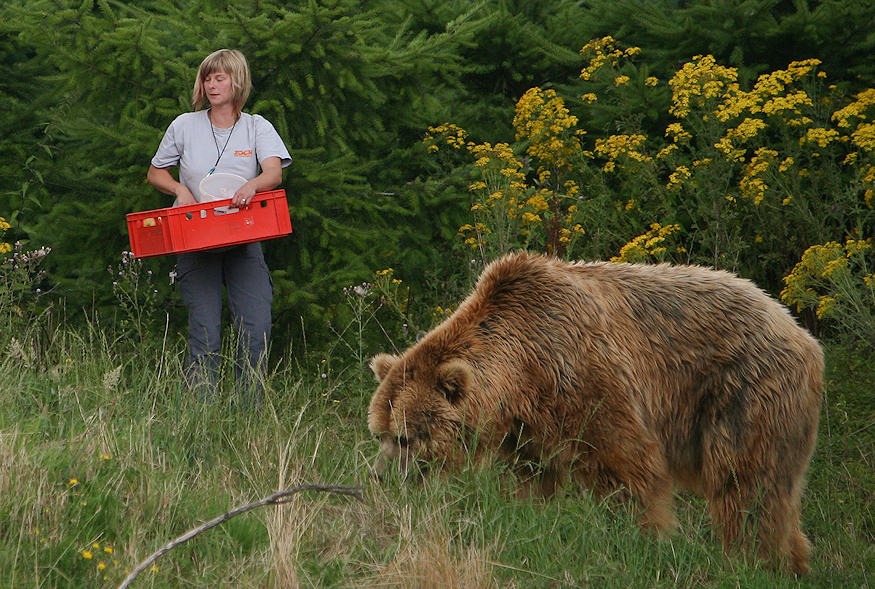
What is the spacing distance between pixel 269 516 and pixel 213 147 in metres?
2.88

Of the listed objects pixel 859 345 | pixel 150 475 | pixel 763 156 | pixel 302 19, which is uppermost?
pixel 302 19

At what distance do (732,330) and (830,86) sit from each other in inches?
163

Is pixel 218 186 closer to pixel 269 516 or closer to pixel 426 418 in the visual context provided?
pixel 426 418

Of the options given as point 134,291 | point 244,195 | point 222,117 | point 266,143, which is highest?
point 222,117

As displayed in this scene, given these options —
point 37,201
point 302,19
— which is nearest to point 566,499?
point 302,19

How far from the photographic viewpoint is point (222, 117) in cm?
643

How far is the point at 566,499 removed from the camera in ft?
16.0

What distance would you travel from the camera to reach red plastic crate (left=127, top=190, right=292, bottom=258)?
6066mm

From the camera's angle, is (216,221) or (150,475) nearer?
(150,475)

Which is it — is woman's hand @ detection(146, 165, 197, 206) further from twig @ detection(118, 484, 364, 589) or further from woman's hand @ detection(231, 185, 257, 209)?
twig @ detection(118, 484, 364, 589)

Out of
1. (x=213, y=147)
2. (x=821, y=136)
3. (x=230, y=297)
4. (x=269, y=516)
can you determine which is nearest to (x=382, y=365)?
(x=269, y=516)

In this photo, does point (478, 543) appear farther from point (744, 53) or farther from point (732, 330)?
point (744, 53)

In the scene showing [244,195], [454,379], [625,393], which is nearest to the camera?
[454,379]

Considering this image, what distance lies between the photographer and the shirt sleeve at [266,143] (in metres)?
6.38
